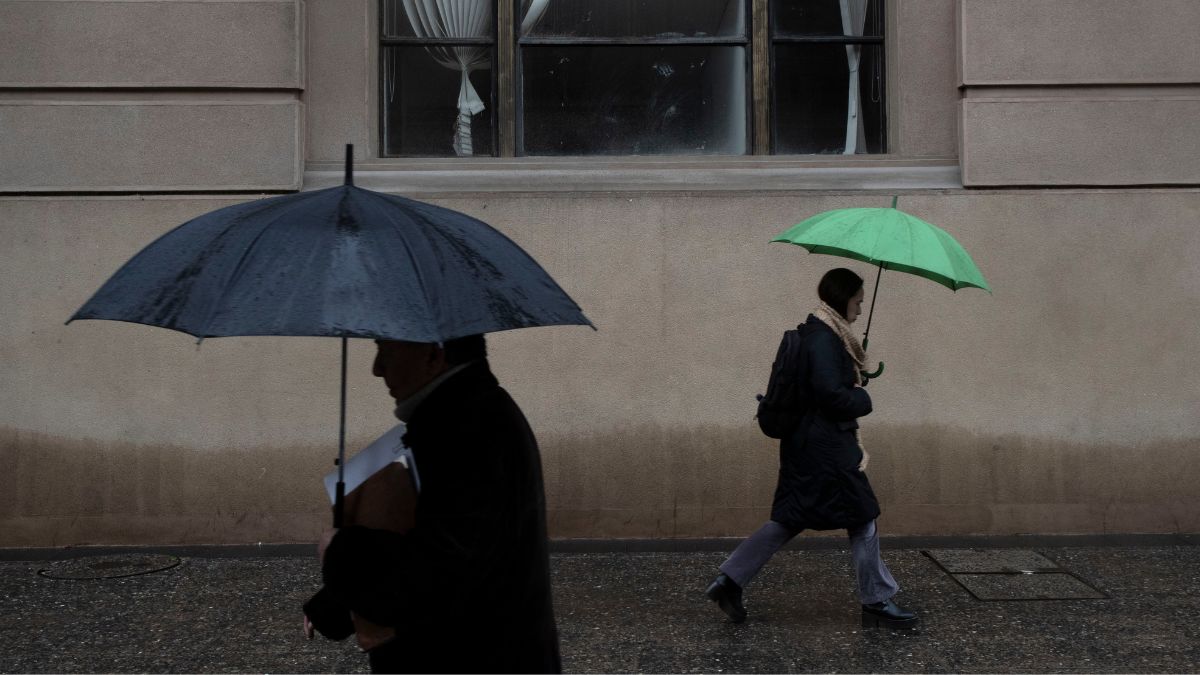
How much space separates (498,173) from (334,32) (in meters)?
1.37

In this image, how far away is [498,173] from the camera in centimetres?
770

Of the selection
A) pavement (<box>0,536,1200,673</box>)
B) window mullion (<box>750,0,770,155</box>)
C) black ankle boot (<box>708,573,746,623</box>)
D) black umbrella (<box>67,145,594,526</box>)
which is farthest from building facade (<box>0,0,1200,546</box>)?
black umbrella (<box>67,145,594,526</box>)

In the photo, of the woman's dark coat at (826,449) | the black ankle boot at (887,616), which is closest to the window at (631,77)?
the woman's dark coat at (826,449)

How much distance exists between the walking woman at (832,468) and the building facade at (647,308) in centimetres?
182

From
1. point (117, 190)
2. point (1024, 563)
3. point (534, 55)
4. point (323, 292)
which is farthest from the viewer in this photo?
point (534, 55)

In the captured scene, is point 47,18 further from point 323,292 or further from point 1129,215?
point 1129,215

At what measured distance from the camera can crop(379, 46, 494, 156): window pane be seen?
7922 millimetres

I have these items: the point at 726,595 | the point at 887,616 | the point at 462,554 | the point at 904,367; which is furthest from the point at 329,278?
the point at 904,367

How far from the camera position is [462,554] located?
215cm

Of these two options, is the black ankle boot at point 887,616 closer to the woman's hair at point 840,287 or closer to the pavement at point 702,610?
the pavement at point 702,610

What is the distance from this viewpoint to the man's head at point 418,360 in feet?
7.63

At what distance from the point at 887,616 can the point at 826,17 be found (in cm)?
420

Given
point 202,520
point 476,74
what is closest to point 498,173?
point 476,74

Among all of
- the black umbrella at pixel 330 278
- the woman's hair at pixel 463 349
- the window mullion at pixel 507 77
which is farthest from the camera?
the window mullion at pixel 507 77
